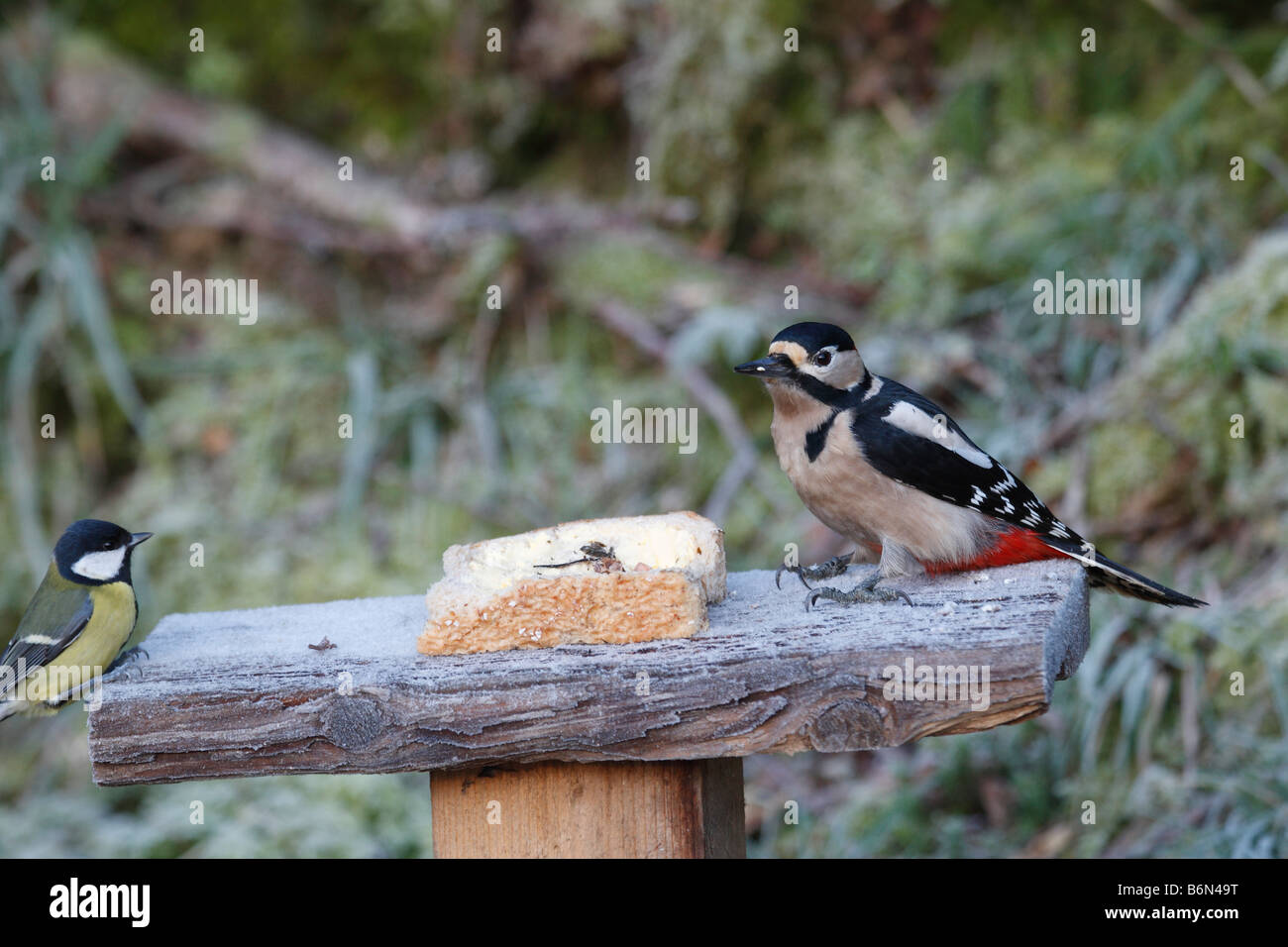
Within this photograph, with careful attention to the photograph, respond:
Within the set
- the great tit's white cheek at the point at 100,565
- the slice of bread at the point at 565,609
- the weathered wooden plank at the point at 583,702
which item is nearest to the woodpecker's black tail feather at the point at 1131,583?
the weathered wooden plank at the point at 583,702

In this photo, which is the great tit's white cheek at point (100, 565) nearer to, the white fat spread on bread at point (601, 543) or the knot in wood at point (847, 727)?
the white fat spread on bread at point (601, 543)

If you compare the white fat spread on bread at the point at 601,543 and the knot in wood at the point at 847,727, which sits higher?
the white fat spread on bread at the point at 601,543

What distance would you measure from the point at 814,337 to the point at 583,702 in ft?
3.64

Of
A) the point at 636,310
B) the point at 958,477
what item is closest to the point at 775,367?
the point at 958,477

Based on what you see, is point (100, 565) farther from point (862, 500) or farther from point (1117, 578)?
point (1117, 578)

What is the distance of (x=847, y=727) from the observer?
2.02 meters

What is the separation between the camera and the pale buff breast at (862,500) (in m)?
2.71

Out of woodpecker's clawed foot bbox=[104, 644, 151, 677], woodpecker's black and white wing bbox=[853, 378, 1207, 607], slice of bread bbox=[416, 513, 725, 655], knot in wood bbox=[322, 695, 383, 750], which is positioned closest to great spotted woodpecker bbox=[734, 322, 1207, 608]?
woodpecker's black and white wing bbox=[853, 378, 1207, 607]

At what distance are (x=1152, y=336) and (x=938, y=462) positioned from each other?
2.41m

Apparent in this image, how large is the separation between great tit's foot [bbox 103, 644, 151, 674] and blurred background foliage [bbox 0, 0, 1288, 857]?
85.3 inches

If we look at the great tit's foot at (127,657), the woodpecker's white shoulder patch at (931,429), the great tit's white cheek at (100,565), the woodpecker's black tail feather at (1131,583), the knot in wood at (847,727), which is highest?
the woodpecker's white shoulder patch at (931,429)

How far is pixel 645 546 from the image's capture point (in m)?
2.54

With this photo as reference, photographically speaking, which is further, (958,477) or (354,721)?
(958,477)

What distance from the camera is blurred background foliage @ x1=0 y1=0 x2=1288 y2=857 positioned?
4.31 meters
